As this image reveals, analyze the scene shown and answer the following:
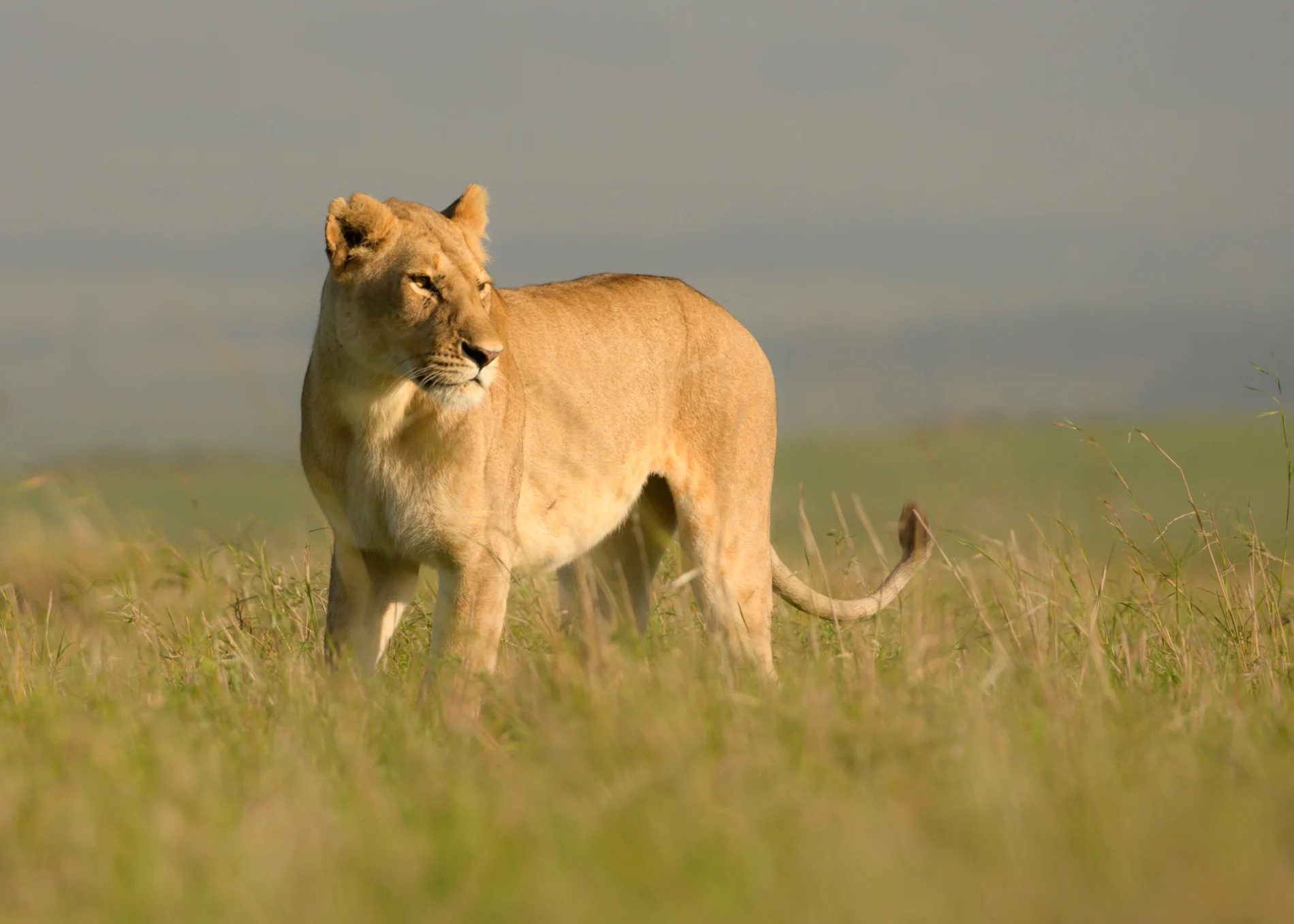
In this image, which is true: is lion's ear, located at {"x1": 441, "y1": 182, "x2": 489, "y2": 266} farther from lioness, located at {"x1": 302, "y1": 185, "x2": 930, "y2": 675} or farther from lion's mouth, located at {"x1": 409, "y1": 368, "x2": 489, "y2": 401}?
lion's mouth, located at {"x1": 409, "y1": 368, "x2": 489, "y2": 401}

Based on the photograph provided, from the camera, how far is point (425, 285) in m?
4.43

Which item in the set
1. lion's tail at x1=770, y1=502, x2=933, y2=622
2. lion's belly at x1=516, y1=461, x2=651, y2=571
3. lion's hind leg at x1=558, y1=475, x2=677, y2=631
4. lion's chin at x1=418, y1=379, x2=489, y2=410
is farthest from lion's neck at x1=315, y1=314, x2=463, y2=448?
lion's tail at x1=770, y1=502, x2=933, y2=622

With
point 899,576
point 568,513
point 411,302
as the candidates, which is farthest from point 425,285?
point 899,576

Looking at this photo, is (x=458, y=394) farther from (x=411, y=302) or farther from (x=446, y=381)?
(x=411, y=302)

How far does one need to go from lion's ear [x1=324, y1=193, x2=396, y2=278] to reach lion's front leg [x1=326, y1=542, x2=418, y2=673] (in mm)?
975

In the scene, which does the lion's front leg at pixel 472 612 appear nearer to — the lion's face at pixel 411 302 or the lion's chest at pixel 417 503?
the lion's chest at pixel 417 503

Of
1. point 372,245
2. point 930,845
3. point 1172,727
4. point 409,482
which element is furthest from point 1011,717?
point 372,245

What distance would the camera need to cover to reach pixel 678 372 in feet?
18.9

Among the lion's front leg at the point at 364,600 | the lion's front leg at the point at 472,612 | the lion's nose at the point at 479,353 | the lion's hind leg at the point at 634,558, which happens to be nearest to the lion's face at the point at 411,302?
the lion's nose at the point at 479,353

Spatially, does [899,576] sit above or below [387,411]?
below

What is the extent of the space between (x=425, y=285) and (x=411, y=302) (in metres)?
0.10

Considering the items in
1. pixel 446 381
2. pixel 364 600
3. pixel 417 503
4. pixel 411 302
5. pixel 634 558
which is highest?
pixel 411 302

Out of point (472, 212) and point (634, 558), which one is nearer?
point (472, 212)

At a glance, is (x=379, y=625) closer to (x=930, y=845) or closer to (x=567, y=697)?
(x=567, y=697)
